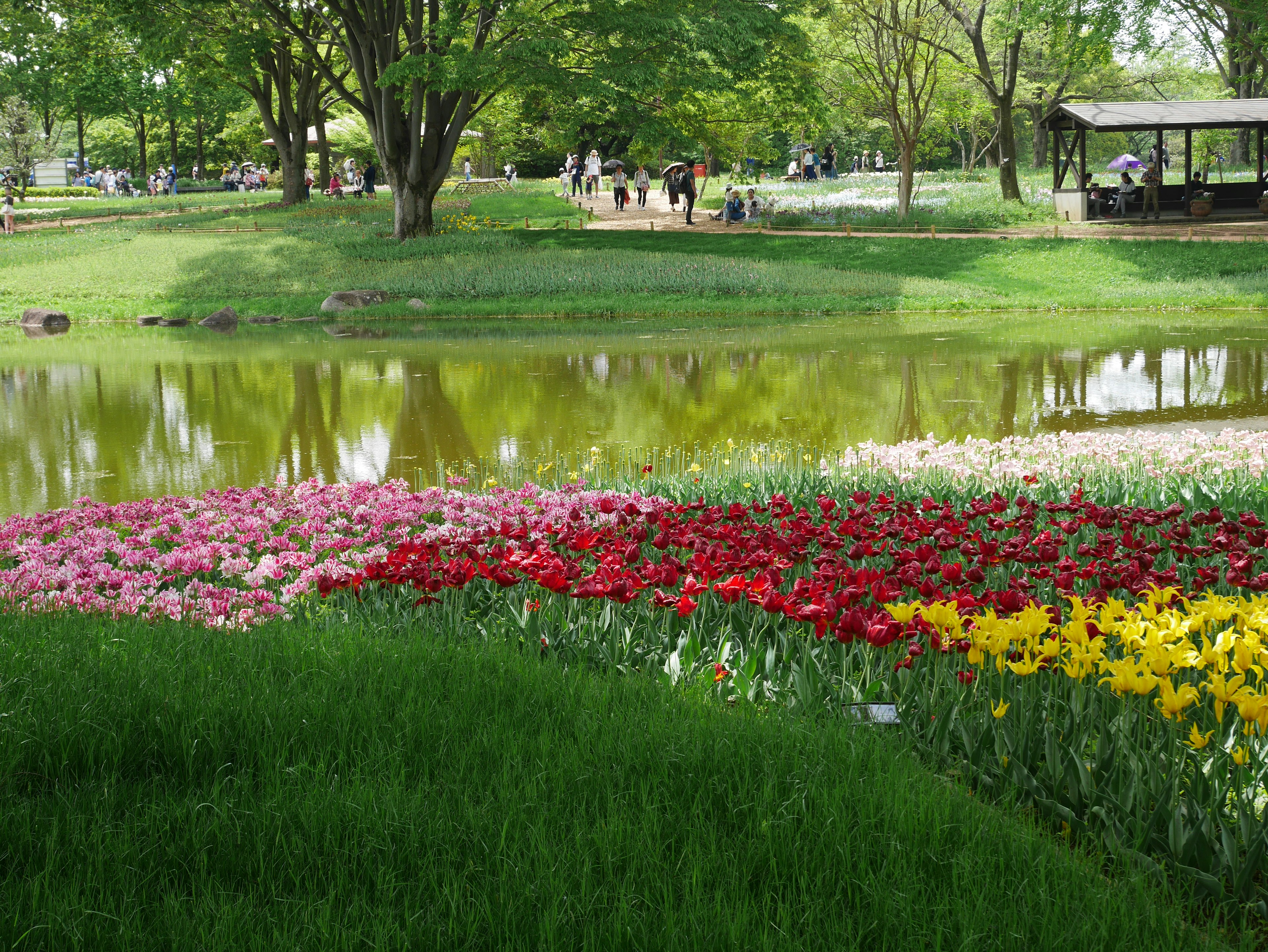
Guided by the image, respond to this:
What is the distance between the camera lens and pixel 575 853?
2.90 meters

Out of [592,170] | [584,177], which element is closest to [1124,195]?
[592,170]

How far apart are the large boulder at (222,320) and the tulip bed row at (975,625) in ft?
64.0

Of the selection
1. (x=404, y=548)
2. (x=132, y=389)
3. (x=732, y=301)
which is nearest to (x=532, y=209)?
(x=732, y=301)

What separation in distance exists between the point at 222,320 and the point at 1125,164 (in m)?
34.9

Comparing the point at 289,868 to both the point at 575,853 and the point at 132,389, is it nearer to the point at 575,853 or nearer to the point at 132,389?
the point at 575,853

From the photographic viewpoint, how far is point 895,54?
119 ft

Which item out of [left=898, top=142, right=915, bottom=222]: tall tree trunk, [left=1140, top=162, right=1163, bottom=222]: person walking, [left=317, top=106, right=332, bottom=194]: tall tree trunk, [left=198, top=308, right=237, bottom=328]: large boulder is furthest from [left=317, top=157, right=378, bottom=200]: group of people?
[left=1140, top=162, right=1163, bottom=222]: person walking

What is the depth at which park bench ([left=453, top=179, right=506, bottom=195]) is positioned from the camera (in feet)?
163

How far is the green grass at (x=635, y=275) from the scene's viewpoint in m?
24.6

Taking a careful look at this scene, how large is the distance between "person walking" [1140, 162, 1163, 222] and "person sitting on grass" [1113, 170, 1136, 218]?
44 centimetres

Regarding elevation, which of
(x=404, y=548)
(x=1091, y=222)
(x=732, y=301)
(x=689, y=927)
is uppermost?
(x=1091, y=222)

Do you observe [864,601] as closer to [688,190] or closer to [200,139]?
[688,190]

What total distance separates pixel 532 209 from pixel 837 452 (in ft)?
113

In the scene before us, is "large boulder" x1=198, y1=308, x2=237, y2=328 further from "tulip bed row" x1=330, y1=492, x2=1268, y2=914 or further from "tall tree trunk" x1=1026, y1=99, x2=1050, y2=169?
"tall tree trunk" x1=1026, y1=99, x2=1050, y2=169
